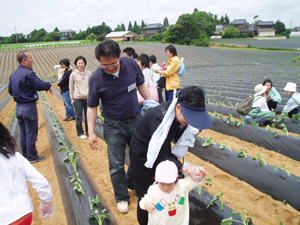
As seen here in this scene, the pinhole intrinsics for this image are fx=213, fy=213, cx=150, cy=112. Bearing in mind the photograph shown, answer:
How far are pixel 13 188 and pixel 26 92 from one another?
295 cm

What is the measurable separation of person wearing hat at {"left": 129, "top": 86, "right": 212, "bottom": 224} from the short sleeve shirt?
62 centimetres

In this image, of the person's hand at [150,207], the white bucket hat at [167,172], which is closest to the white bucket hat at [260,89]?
the white bucket hat at [167,172]

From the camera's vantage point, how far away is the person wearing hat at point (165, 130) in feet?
4.84

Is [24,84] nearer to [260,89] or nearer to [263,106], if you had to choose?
[260,89]

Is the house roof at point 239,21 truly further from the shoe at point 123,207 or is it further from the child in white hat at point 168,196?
the child in white hat at point 168,196

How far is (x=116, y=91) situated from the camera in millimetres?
2379

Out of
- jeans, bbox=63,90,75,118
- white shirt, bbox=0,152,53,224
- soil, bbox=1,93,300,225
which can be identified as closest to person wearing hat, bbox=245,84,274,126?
soil, bbox=1,93,300,225

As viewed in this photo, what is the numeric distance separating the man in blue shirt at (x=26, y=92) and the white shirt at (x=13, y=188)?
2.74 metres

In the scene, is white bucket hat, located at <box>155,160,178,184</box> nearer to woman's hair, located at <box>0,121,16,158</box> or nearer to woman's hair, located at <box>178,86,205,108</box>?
woman's hair, located at <box>178,86,205,108</box>

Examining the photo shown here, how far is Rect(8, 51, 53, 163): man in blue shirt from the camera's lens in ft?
12.1

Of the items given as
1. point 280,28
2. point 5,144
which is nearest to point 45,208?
point 5,144

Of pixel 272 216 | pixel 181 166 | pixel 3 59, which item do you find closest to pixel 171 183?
pixel 181 166

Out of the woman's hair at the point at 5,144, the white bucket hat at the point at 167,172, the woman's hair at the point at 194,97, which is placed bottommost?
the white bucket hat at the point at 167,172

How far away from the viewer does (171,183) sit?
156cm
